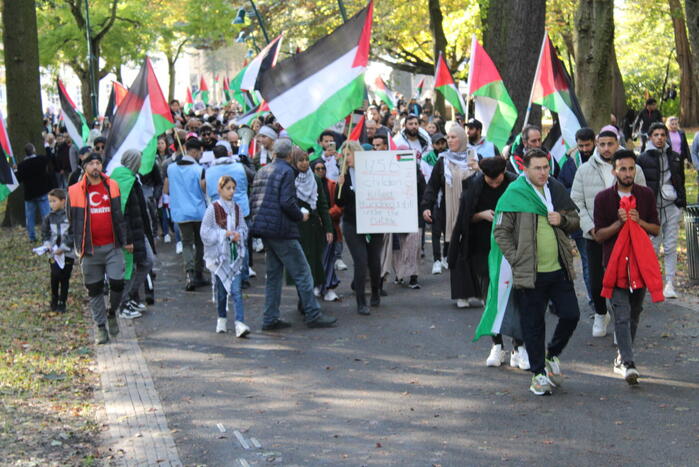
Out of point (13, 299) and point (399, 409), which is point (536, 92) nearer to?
point (399, 409)

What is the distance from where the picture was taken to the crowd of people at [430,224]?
7.92 meters

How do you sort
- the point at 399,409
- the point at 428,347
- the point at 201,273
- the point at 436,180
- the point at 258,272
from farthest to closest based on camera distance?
the point at 258,272 → the point at 201,273 → the point at 436,180 → the point at 428,347 → the point at 399,409

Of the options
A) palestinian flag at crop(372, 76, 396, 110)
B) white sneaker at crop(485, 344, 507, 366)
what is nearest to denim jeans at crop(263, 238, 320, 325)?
white sneaker at crop(485, 344, 507, 366)

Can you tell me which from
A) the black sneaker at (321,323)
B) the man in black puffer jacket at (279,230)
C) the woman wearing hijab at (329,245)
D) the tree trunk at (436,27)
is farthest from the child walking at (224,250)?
the tree trunk at (436,27)

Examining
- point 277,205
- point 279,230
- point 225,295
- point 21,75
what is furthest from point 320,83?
point 21,75

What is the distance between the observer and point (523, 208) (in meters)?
7.84

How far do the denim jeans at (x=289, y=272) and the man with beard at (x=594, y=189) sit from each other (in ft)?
9.19

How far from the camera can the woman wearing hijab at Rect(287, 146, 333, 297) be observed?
37.1 ft

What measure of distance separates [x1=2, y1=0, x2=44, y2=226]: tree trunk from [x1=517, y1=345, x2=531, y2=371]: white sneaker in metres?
15.0

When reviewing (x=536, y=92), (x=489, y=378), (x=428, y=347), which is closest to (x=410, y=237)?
(x=536, y=92)

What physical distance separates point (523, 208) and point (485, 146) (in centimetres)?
522

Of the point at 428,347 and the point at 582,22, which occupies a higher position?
the point at 582,22

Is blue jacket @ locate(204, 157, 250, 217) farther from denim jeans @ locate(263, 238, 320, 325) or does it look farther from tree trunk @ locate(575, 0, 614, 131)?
tree trunk @ locate(575, 0, 614, 131)

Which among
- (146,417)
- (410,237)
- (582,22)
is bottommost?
(146,417)
